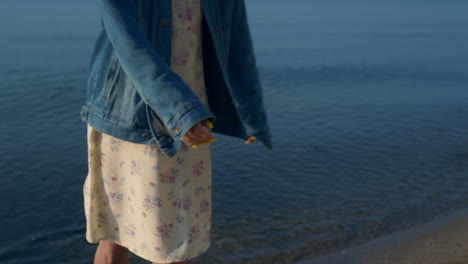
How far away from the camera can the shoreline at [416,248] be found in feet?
10.8

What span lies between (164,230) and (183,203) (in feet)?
0.39

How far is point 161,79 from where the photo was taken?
1646 mm

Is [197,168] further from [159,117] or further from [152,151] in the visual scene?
[159,117]

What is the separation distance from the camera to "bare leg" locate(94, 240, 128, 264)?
223 centimetres

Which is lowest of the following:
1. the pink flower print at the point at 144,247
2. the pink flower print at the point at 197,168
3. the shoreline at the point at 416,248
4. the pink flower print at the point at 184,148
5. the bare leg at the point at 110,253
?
the shoreline at the point at 416,248

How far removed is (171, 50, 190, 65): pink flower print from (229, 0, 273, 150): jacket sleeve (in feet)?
0.85

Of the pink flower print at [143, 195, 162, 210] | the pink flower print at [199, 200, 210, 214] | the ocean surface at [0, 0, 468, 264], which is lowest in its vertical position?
the ocean surface at [0, 0, 468, 264]

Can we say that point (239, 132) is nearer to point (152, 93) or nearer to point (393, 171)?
point (152, 93)

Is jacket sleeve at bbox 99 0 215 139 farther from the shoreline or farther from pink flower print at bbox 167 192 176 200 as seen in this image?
the shoreline

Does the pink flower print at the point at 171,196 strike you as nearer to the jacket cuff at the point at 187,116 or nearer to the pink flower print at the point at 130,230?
the pink flower print at the point at 130,230

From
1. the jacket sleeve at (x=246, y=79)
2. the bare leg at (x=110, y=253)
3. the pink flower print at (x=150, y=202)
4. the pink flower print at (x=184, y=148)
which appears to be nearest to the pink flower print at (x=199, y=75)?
the jacket sleeve at (x=246, y=79)

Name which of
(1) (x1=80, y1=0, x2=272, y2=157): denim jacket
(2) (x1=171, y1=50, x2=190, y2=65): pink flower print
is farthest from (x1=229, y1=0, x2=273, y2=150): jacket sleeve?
(2) (x1=171, y1=50, x2=190, y2=65): pink flower print

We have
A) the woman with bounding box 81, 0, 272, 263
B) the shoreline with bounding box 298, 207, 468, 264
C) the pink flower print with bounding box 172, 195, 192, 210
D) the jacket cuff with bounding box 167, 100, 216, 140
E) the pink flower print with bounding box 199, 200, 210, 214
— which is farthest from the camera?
the shoreline with bounding box 298, 207, 468, 264

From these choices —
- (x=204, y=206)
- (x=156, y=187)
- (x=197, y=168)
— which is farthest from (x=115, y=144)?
(x=204, y=206)
